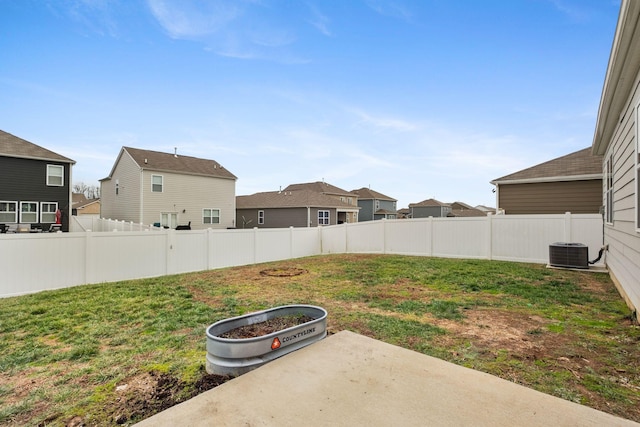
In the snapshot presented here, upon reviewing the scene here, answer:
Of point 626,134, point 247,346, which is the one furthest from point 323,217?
point 247,346

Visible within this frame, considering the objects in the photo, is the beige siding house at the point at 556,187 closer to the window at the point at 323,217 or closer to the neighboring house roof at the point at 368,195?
the window at the point at 323,217

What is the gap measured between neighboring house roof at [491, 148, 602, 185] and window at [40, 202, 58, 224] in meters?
22.7

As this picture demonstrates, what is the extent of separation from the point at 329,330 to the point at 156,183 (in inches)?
Result: 791

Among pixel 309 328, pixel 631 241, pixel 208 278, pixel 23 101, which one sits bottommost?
pixel 208 278

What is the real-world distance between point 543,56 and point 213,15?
10411mm

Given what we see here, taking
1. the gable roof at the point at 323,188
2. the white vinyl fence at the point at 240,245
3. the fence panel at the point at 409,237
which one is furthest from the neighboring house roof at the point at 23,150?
the gable roof at the point at 323,188

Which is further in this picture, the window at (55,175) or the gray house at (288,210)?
the gray house at (288,210)

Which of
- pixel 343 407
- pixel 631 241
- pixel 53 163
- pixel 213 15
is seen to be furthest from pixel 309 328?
pixel 53 163

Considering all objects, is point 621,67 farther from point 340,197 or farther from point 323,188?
point 323,188

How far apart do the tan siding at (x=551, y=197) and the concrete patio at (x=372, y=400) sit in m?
12.2

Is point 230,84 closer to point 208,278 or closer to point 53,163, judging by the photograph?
point 208,278

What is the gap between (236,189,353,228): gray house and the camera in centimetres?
2689

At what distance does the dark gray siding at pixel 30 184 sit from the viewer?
52.4 ft

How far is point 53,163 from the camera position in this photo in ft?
56.4
